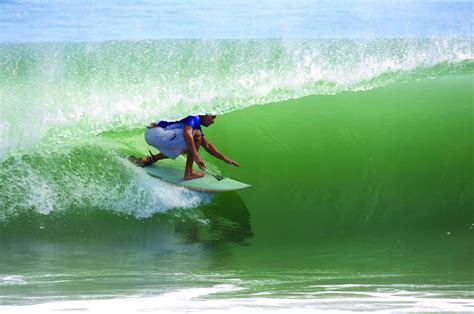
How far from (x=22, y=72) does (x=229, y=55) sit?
1.94 metres

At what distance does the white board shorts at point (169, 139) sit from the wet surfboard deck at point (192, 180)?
0.13 m

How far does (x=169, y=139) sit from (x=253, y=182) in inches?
31.4

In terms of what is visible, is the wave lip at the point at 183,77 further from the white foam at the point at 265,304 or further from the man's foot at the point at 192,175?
the white foam at the point at 265,304

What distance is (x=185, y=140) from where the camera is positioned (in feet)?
18.1

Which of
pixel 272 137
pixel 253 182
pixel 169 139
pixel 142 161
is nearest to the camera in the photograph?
pixel 169 139

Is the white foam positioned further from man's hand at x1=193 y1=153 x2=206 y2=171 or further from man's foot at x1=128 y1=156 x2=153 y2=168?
man's foot at x1=128 y1=156 x2=153 y2=168

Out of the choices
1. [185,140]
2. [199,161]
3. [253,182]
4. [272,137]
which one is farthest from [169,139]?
[272,137]

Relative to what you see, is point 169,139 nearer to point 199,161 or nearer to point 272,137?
point 199,161

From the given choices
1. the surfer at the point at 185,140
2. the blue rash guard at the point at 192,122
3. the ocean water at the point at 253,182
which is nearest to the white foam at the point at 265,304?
the ocean water at the point at 253,182

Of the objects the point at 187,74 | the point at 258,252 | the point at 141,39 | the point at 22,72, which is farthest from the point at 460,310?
the point at 141,39

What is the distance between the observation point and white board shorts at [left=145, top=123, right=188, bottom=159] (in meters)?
5.56

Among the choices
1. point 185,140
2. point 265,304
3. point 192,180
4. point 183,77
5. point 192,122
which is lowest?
point 265,304

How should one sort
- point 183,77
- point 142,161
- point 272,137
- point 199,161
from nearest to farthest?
point 199,161 < point 142,161 < point 272,137 < point 183,77

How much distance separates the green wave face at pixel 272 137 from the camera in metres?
5.78
